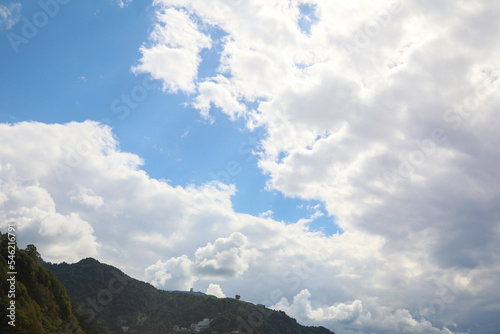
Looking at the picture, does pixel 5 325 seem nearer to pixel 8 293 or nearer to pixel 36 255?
pixel 8 293

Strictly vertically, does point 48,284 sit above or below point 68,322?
above

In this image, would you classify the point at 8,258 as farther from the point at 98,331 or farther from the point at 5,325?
the point at 98,331

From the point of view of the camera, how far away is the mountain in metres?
60.2

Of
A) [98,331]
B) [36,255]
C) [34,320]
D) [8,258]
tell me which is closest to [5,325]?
[34,320]

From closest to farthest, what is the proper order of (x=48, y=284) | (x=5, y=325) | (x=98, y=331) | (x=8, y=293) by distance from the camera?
(x=5, y=325) → (x=8, y=293) → (x=48, y=284) → (x=98, y=331)

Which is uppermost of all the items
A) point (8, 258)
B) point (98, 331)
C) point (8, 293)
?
point (8, 258)

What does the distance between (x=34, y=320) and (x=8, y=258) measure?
842 inches

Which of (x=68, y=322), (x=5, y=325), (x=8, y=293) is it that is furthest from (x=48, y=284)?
(x=5, y=325)

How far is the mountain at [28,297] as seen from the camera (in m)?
60.2

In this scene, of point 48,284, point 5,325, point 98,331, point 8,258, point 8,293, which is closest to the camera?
point 5,325

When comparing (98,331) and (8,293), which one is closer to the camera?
(8,293)

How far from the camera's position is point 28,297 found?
73062 millimetres

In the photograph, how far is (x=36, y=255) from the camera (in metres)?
99.4

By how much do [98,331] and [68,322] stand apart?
26.5 m
